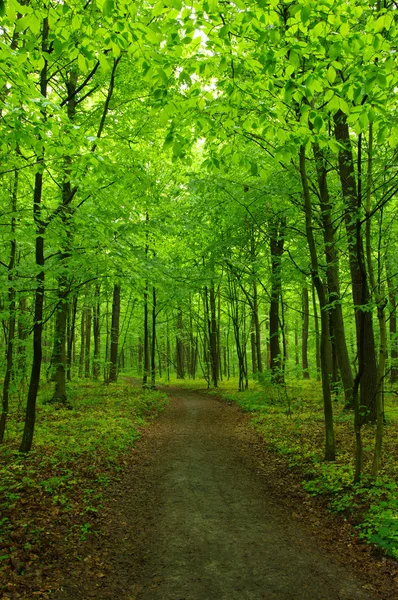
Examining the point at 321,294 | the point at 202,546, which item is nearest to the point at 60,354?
the point at 321,294

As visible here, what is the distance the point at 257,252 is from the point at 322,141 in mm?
13278

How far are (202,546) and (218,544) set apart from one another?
226mm

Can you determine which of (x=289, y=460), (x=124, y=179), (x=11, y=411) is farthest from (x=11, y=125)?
(x=11, y=411)

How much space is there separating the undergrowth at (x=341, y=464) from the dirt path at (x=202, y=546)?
0.78 meters

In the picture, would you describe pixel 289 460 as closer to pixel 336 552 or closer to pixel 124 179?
pixel 336 552

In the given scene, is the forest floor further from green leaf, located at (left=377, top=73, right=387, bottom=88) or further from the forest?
green leaf, located at (left=377, top=73, right=387, bottom=88)

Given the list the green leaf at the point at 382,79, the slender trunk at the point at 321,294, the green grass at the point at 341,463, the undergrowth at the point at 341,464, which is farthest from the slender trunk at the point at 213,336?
the green leaf at the point at 382,79

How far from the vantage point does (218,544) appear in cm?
512

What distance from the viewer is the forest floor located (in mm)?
4152

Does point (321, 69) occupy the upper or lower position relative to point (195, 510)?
upper

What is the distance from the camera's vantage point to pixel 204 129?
5.14 m

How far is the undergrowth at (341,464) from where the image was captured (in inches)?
206

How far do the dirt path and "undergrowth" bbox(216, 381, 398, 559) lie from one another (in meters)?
0.78

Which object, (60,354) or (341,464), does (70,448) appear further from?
(341,464)
